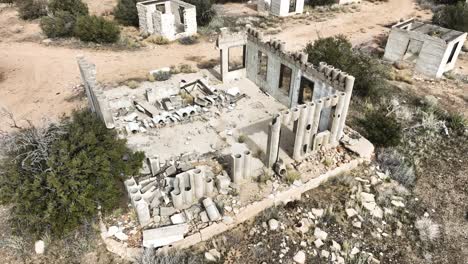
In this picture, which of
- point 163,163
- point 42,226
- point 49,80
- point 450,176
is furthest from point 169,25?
point 450,176

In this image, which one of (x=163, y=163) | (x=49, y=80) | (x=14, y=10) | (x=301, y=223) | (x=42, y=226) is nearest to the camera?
(x=42, y=226)

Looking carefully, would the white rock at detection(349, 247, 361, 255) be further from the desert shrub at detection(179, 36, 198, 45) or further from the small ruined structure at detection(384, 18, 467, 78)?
the desert shrub at detection(179, 36, 198, 45)

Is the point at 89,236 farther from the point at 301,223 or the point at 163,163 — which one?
the point at 301,223

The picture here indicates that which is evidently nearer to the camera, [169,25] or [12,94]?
[12,94]

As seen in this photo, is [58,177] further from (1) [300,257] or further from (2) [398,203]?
(2) [398,203]

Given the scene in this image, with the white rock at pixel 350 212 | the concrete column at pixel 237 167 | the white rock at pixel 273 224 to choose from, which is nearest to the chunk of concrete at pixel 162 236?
the concrete column at pixel 237 167

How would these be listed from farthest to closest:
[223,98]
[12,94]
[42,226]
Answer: [12,94], [223,98], [42,226]

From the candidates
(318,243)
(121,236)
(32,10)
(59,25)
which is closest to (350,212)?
(318,243)
